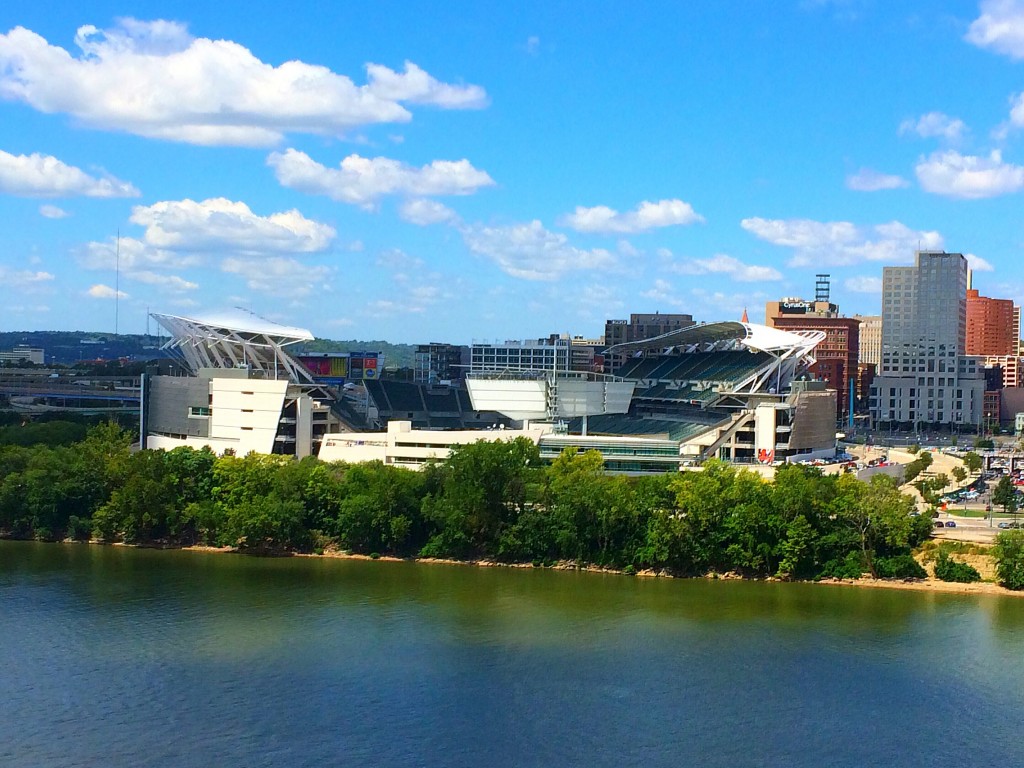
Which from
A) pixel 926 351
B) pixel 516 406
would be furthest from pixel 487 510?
pixel 926 351

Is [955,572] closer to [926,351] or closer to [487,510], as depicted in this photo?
[487,510]

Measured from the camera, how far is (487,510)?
4516 cm

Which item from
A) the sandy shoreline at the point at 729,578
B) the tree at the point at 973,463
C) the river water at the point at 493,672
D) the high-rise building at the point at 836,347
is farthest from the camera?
the high-rise building at the point at 836,347

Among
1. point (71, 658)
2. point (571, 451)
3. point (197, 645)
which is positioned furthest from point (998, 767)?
point (571, 451)

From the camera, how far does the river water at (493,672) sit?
25156mm

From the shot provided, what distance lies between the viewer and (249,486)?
158 feet

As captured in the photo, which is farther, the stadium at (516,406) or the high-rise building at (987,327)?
the high-rise building at (987,327)

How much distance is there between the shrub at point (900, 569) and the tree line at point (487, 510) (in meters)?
0.04

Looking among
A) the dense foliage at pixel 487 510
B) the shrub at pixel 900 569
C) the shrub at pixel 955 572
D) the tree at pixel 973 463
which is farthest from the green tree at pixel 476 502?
the tree at pixel 973 463

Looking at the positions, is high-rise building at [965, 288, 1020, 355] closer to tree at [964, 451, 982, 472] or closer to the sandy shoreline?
tree at [964, 451, 982, 472]

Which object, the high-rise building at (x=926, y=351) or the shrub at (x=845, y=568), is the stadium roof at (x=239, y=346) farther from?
the high-rise building at (x=926, y=351)

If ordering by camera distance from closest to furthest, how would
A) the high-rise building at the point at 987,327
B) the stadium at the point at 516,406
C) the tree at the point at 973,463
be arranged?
the stadium at the point at 516,406, the tree at the point at 973,463, the high-rise building at the point at 987,327

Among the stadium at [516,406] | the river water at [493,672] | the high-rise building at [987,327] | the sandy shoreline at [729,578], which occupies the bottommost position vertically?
the river water at [493,672]

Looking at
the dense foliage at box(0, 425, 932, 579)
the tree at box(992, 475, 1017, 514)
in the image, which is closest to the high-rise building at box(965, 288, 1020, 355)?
the tree at box(992, 475, 1017, 514)
